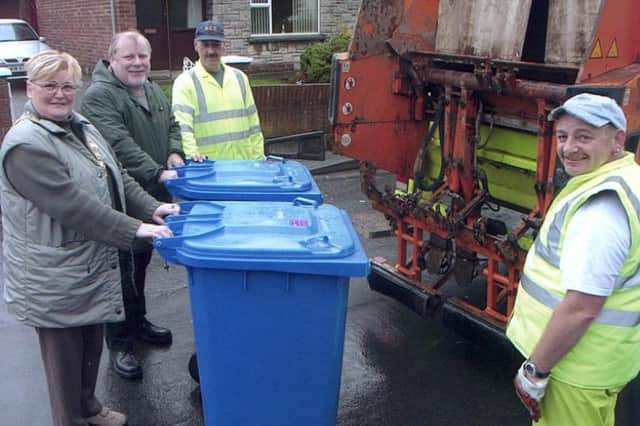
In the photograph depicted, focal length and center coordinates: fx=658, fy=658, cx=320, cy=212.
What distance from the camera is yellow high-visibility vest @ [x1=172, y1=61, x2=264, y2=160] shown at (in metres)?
3.90

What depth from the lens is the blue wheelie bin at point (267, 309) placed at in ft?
7.44

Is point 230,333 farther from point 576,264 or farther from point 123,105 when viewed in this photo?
point 123,105

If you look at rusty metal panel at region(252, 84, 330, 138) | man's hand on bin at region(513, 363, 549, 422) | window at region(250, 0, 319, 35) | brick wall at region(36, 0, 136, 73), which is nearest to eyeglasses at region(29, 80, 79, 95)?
man's hand on bin at region(513, 363, 549, 422)

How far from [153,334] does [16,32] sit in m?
12.2

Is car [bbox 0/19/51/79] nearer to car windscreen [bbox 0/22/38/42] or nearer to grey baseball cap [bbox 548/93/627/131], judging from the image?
car windscreen [bbox 0/22/38/42]

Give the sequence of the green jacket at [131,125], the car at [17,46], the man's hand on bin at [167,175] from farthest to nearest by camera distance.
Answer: the car at [17,46] < the green jacket at [131,125] < the man's hand on bin at [167,175]

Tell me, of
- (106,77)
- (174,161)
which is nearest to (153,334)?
(174,161)

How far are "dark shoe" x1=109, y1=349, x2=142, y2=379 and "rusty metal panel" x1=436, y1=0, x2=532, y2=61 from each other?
253 cm

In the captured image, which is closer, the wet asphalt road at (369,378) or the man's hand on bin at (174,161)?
the wet asphalt road at (369,378)

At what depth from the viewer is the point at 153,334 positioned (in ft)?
12.9

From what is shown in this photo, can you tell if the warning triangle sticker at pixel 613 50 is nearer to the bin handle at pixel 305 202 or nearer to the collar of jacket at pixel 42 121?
the bin handle at pixel 305 202

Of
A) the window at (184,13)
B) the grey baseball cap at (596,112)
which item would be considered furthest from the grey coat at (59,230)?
the window at (184,13)

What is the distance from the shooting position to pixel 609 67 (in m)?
2.96

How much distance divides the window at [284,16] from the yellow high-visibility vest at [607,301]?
1190 centimetres
